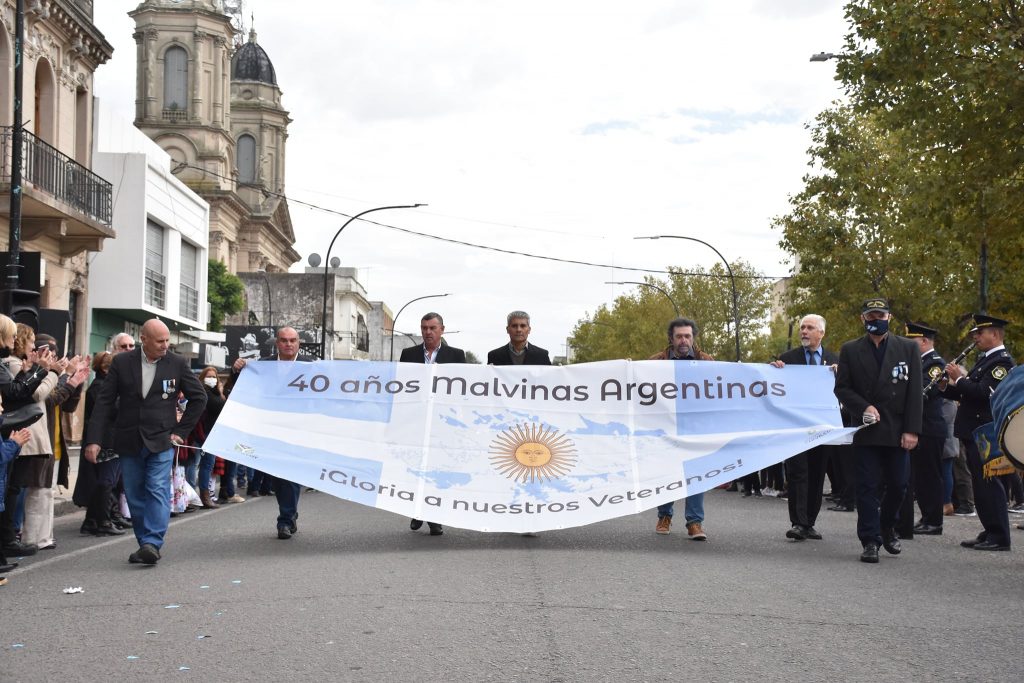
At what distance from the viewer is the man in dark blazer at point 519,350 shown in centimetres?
1208

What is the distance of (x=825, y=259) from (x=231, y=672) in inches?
1382

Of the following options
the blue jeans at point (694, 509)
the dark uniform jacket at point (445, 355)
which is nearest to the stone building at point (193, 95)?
the dark uniform jacket at point (445, 355)

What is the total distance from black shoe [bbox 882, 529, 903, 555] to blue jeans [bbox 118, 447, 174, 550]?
566 cm

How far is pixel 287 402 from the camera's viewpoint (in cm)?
1160

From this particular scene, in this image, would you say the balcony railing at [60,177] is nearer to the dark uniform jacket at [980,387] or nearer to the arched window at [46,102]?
the arched window at [46,102]

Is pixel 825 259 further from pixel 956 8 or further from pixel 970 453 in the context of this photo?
pixel 970 453

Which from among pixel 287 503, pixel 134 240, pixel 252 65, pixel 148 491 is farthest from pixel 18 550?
pixel 252 65

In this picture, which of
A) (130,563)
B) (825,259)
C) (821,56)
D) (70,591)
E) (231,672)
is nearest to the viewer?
(231,672)

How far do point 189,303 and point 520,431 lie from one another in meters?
39.0

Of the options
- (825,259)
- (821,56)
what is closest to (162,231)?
(825,259)

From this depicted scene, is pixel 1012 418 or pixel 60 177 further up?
pixel 60 177

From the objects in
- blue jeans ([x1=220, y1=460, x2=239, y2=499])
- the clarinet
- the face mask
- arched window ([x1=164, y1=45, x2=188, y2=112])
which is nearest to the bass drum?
the face mask

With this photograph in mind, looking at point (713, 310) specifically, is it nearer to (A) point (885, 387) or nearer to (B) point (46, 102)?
(B) point (46, 102)

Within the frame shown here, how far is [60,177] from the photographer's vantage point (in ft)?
97.1
